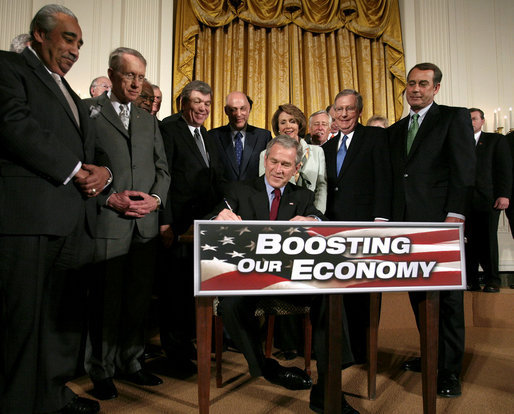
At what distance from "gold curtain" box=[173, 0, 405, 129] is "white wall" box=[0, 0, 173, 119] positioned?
183 mm

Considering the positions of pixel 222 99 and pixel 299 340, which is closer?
pixel 299 340

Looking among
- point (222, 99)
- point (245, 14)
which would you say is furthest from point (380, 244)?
point (245, 14)

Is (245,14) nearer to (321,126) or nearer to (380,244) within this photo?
(321,126)

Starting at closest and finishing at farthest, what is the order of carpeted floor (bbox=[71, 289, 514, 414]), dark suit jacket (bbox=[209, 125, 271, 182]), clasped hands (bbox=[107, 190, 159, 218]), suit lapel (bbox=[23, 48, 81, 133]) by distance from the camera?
suit lapel (bbox=[23, 48, 81, 133])
carpeted floor (bbox=[71, 289, 514, 414])
clasped hands (bbox=[107, 190, 159, 218])
dark suit jacket (bbox=[209, 125, 271, 182])

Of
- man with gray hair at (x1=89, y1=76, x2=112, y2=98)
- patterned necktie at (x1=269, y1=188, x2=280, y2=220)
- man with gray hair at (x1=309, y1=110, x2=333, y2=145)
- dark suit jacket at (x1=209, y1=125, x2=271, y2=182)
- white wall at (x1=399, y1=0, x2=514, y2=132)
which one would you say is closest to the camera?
patterned necktie at (x1=269, y1=188, x2=280, y2=220)

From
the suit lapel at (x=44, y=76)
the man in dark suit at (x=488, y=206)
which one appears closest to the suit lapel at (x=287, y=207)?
the suit lapel at (x=44, y=76)

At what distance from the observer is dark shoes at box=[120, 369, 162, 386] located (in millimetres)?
2182

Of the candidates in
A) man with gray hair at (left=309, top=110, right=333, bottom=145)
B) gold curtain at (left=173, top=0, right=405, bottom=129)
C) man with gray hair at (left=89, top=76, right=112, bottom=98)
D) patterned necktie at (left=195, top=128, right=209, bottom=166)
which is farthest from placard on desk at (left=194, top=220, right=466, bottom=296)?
gold curtain at (left=173, top=0, right=405, bottom=129)

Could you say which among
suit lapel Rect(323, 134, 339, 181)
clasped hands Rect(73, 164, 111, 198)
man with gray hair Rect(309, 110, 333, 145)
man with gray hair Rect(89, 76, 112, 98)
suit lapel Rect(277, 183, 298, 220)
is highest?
man with gray hair Rect(89, 76, 112, 98)

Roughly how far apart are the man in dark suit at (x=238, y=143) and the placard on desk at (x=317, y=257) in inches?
58.8

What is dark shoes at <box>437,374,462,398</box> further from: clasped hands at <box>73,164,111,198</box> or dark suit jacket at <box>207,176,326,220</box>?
clasped hands at <box>73,164,111,198</box>

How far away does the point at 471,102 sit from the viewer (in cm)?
563

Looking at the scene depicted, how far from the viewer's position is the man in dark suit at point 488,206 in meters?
3.96

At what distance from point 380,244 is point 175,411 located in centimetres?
115
